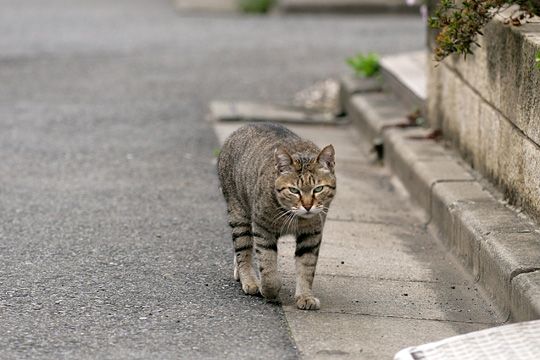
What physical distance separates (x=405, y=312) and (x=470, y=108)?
2.69 metres

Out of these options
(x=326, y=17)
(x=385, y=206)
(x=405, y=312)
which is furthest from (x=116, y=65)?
(x=405, y=312)

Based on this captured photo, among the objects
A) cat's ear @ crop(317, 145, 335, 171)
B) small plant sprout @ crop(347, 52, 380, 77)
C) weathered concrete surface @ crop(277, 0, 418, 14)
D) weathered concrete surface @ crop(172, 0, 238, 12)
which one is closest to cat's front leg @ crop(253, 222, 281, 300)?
cat's ear @ crop(317, 145, 335, 171)

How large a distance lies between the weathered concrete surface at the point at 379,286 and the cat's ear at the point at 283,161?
2.31 ft

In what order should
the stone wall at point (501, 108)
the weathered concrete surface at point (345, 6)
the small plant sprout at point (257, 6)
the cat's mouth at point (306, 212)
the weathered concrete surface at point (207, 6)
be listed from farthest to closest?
the weathered concrete surface at point (207, 6), the small plant sprout at point (257, 6), the weathered concrete surface at point (345, 6), the stone wall at point (501, 108), the cat's mouth at point (306, 212)

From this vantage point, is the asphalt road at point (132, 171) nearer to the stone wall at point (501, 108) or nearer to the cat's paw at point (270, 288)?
the cat's paw at point (270, 288)

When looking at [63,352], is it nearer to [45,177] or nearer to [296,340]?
[296,340]

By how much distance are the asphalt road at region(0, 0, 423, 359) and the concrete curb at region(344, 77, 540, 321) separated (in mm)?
1189

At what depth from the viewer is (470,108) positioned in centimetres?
839

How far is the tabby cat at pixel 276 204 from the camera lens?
19.4 ft

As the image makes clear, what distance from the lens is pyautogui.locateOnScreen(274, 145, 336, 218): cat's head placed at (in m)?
5.86

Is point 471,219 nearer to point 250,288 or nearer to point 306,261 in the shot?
point 306,261

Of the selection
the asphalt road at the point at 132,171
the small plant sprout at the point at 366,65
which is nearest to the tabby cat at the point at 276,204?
the asphalt road at the point at 132,171

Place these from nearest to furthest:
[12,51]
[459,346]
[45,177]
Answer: [459,346]
[45,177]
[12,51]

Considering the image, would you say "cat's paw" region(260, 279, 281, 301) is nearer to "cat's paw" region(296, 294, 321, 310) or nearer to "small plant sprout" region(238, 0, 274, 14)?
"cat's paw" region(296, 294, 321, 310)
